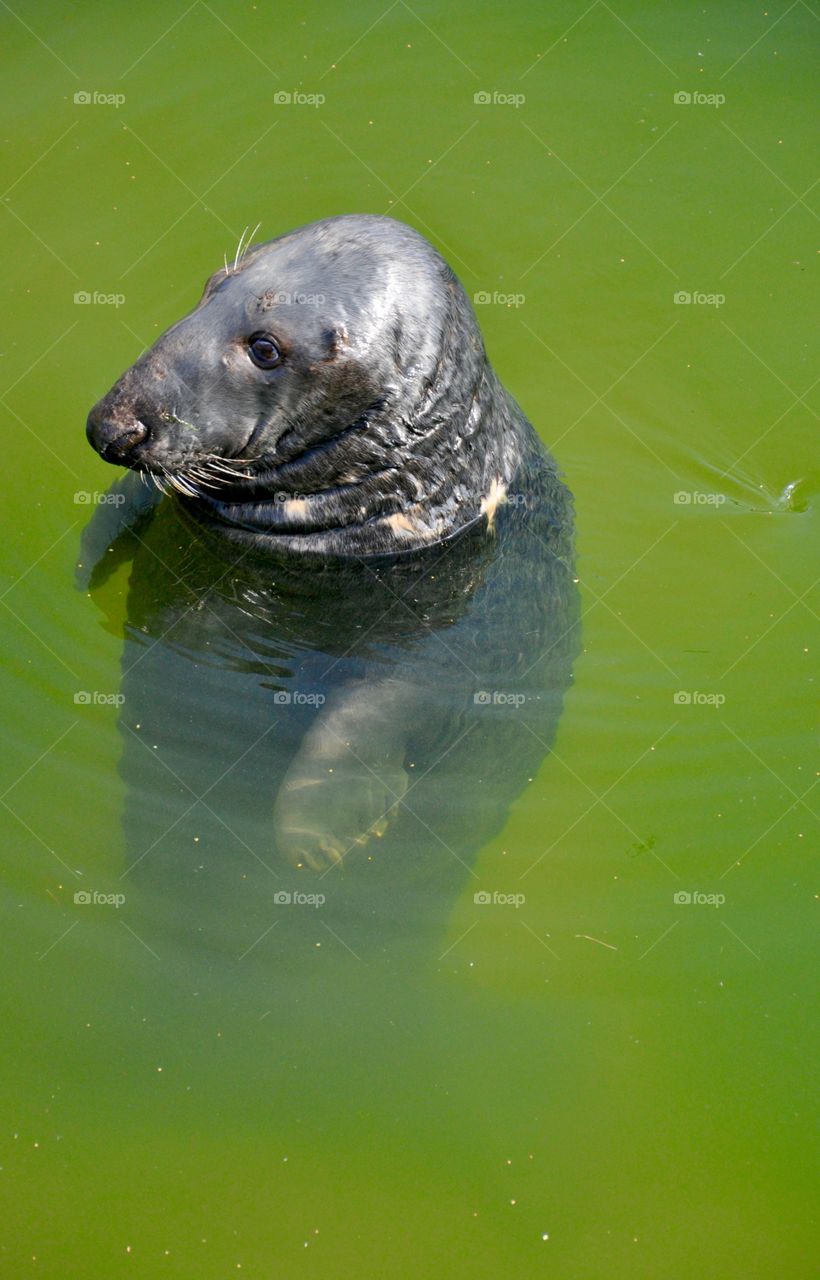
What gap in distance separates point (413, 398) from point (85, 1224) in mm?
3855

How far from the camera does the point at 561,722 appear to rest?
23.2ft

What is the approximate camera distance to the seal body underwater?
5.98m

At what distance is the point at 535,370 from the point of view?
873cm

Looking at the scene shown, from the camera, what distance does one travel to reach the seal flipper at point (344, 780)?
615cm

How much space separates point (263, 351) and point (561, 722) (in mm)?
2582

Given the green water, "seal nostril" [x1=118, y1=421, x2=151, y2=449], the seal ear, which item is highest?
the seal ear

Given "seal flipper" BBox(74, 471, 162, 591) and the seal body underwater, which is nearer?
the seal body underwater

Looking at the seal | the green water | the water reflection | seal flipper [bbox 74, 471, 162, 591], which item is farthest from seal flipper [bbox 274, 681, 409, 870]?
seal flipper [bbox 74, 471, 162, 591]

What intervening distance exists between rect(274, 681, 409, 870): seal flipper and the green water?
50 centimetres

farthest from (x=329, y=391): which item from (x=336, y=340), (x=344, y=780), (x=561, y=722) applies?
(x=561, y=722)

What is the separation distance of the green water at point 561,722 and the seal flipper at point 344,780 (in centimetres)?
50

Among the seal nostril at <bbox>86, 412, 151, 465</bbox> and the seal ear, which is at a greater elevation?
the seal ear

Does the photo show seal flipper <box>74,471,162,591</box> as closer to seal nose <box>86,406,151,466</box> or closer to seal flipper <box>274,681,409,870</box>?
seal nose <box>86,406,151,466</box>

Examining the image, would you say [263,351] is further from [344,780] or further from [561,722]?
[561,722]
